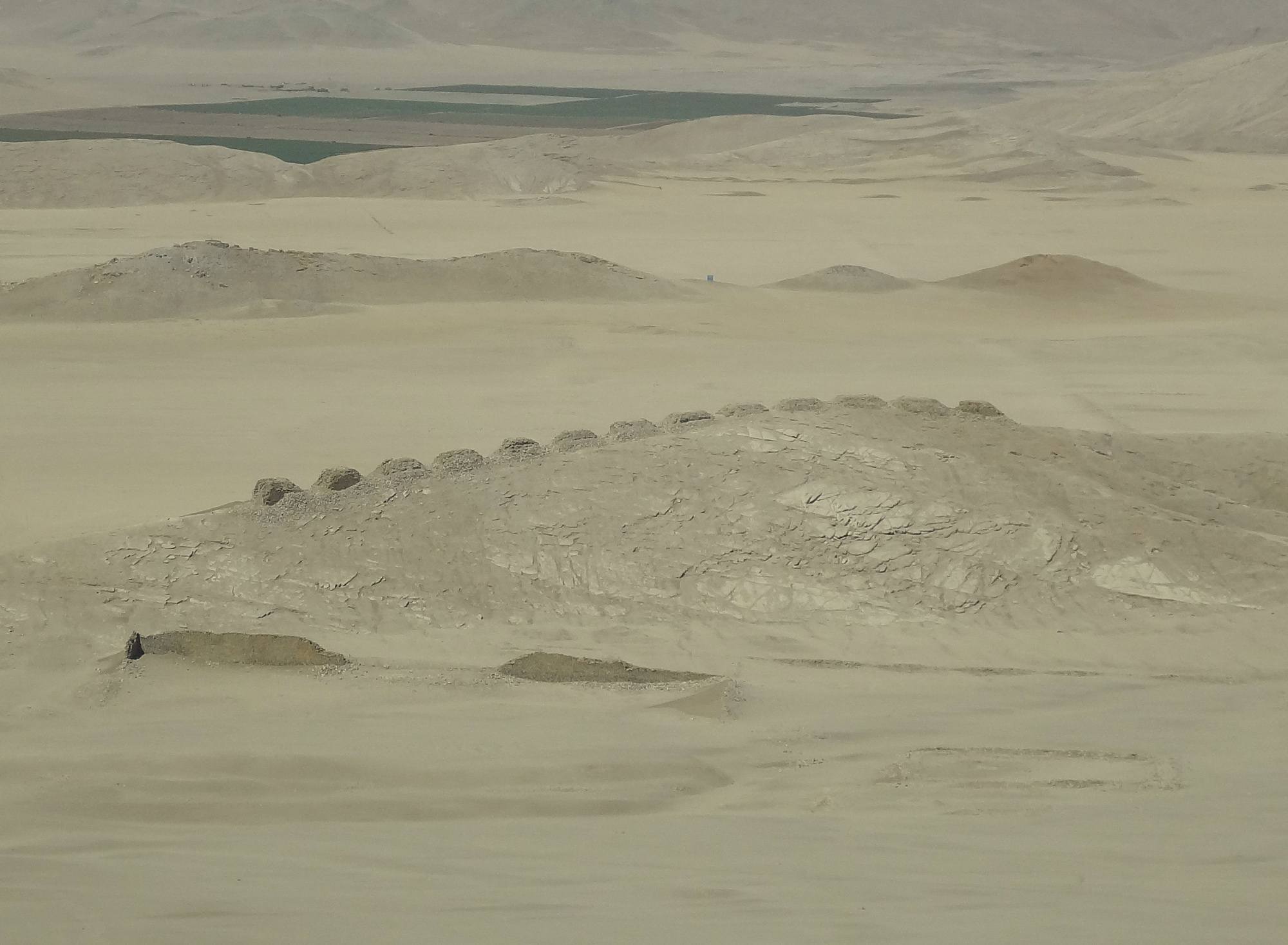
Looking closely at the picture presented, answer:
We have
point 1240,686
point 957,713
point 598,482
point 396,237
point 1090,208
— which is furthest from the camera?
point 1090,208

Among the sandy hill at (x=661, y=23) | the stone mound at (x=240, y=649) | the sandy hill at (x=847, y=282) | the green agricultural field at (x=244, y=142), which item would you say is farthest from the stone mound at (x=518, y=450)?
the sandy hill at (x=661, y=23)

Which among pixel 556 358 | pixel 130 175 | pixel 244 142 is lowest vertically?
pixel 556 358

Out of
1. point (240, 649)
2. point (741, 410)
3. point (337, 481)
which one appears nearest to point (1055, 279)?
point (741, 410)

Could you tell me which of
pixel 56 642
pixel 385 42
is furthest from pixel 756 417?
pixel 385 42

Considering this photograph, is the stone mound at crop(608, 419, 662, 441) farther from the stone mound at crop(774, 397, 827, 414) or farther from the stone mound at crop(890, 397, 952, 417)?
the stone mound at crop(890, 397, 952, 417)

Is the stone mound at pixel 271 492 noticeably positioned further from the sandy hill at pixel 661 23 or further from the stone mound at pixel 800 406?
the sandy hill at pixel 661 23

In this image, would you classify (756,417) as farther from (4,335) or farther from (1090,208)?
(1090,208)

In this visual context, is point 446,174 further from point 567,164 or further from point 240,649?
point 240,649
